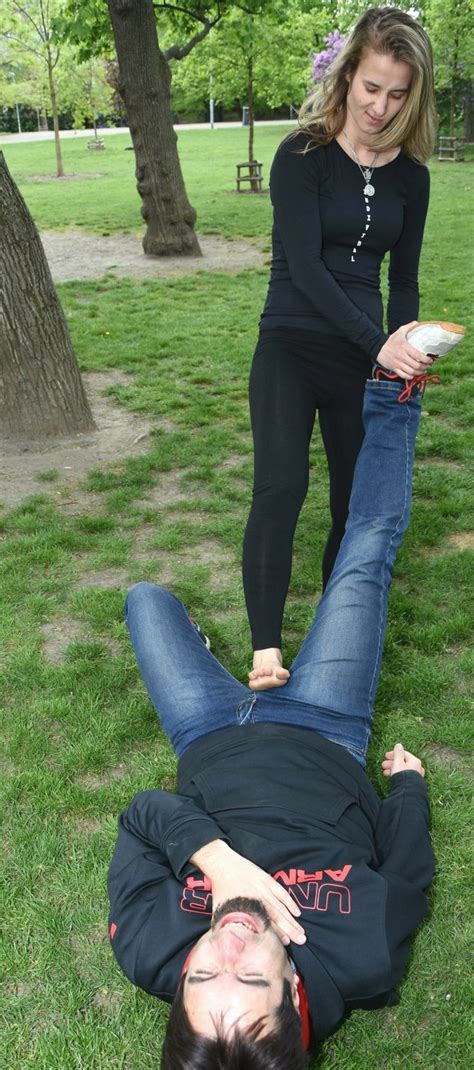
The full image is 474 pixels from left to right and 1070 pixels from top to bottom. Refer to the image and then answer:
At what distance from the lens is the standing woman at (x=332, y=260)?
2.88m

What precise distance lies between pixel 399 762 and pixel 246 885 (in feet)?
3.12

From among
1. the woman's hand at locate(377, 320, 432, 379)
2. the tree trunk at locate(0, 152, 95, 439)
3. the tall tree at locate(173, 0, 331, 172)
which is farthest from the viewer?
the tall tree at locate(173, 0, 331, 172)

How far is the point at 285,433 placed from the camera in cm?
306

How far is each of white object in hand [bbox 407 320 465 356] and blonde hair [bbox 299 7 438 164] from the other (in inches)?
27.0

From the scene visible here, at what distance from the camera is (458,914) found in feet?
8.24

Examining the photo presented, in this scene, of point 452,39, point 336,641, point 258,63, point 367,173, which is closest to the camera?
point 336,641

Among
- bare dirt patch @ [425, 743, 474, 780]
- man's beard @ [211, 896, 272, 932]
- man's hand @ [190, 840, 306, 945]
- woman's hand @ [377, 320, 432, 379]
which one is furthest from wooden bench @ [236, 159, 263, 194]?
man's beard @ [211, 896, 272, 932]

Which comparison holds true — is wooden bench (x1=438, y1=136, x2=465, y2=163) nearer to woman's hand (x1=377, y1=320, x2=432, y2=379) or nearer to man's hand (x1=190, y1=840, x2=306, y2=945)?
woman's hand (x1=377, y1=320, x2=432, y2=379)

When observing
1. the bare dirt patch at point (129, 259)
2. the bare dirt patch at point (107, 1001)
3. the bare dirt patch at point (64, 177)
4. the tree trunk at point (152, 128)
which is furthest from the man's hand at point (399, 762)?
the bare dirt patch at point (64, 177)

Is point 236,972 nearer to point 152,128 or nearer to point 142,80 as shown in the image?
point 142,80

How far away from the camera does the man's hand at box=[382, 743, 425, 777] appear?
289 cm

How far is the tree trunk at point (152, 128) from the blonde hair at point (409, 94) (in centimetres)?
840

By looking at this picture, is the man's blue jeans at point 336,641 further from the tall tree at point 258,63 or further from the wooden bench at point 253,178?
the wooden bench at point 253,178

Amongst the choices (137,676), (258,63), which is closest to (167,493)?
(137,676)
